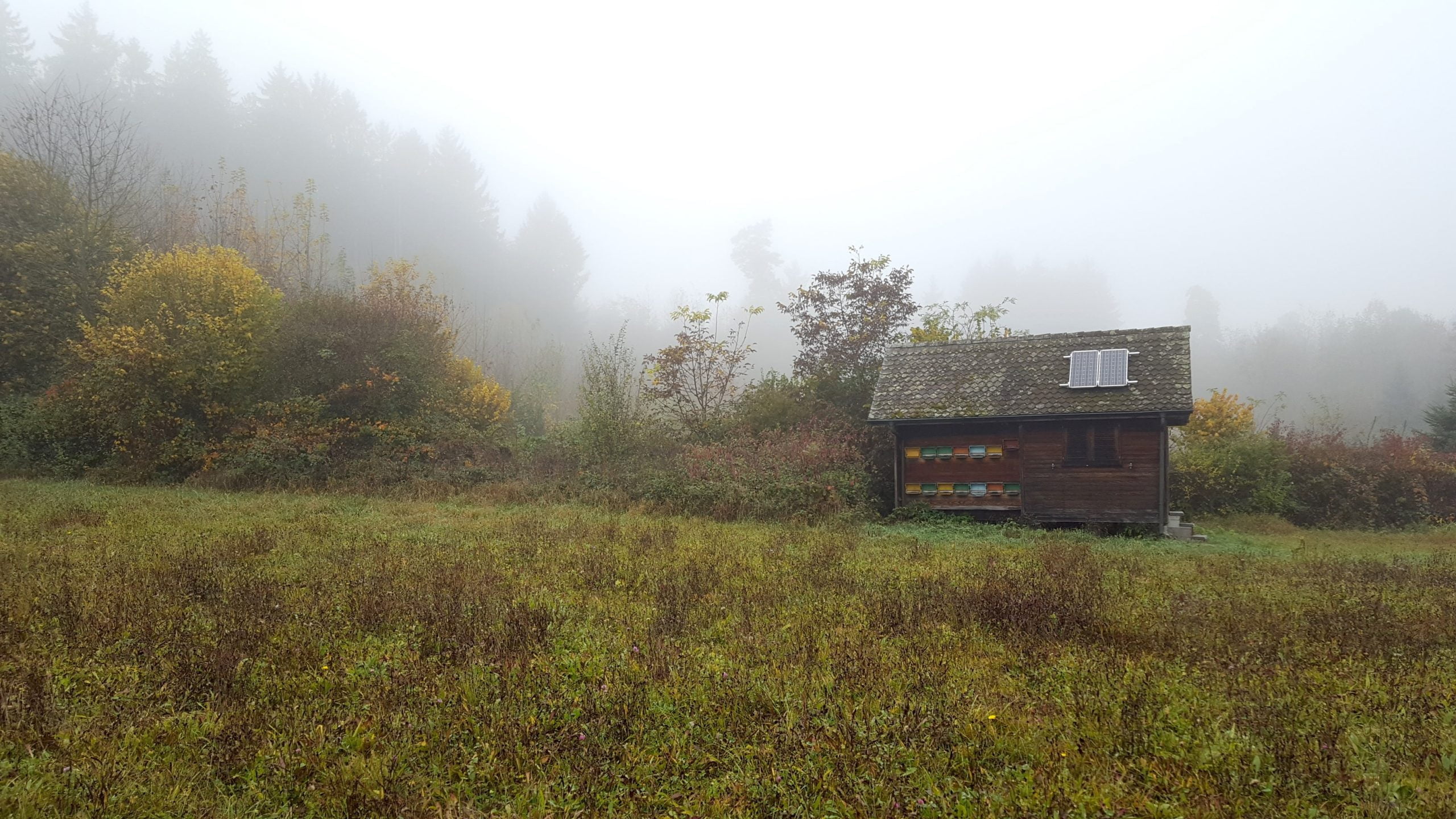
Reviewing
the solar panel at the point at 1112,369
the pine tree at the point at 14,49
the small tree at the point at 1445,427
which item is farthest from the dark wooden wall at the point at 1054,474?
the pine tree at the point at 14,49

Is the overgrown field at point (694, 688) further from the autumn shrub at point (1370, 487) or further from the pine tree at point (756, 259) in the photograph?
the pine tree at point (756, 259)

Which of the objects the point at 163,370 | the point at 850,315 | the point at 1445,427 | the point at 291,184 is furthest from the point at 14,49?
the point at 1445,427

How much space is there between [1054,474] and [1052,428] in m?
1.25

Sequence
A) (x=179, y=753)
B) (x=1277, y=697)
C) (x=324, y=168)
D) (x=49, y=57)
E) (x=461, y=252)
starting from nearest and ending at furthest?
(x=179, y=753)
(x=1277, y=697)
(x=49, y=57)
(x=324, y=168)
(x=461, y=252)

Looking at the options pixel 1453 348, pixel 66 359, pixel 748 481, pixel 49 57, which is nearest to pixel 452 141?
pixel 49 57

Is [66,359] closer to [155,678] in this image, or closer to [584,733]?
[155,678]

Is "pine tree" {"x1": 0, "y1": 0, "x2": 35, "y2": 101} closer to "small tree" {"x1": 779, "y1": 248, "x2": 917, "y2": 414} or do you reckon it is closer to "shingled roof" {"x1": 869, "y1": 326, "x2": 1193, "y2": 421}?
"small tree" {"x1": 779, "y1": 248, "x2": 917, "y2": 414}

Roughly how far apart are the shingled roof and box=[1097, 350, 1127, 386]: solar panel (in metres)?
0.21

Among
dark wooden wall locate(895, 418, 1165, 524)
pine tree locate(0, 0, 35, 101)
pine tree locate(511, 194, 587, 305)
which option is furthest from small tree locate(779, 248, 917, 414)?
pine tree locate(0, 0, 35, 101)

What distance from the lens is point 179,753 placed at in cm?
414

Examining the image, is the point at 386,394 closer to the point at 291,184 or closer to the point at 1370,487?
the point at 1370,487

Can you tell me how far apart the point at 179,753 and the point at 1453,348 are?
7971cm

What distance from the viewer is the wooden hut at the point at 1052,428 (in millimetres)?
18219

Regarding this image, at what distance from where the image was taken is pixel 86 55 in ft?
171
